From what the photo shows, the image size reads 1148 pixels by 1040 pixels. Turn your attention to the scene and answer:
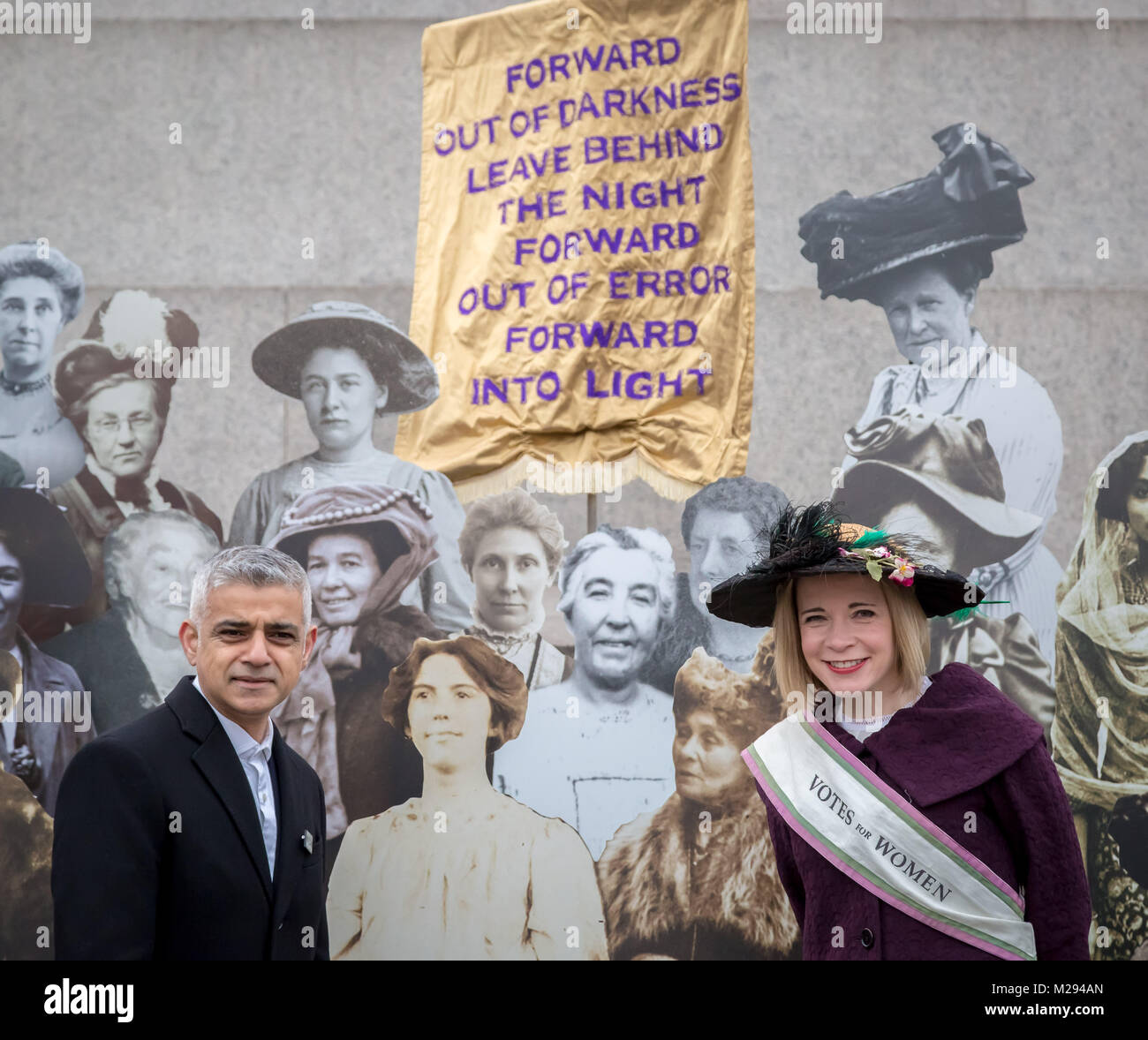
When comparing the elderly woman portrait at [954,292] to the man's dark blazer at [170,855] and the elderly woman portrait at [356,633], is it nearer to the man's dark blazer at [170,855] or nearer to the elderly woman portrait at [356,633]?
the elderly woman portrait at [356,633]

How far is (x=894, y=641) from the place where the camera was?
6.82 feet

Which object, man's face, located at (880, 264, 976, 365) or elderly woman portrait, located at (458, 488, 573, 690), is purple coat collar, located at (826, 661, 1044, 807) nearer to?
elderly woman portrait, located at (458, 488, 573, 690)

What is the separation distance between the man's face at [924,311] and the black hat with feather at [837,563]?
238cm

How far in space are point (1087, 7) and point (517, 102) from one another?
7.73 ft

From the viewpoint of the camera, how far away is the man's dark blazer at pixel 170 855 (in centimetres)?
183

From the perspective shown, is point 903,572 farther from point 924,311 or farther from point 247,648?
point 924,311

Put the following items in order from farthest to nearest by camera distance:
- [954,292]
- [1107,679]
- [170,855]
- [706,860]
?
[954,292] < [1107,679] < [706,860] < [170,855]

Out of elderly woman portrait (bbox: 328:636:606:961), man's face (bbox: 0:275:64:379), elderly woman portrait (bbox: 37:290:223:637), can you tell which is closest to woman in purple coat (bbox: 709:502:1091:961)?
elderly woman portrait (bbox: 328:636:606:961)

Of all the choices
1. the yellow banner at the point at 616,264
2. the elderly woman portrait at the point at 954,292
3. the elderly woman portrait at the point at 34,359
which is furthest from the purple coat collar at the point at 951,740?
the elderly woman portrait at the point at 34,359

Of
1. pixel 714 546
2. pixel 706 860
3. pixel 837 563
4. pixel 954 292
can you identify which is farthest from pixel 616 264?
pixel 837 563

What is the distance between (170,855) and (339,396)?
9.21ft

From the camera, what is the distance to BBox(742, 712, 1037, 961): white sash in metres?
1.91

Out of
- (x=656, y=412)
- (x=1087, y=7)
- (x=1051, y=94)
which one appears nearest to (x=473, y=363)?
(x=656, y=412)
